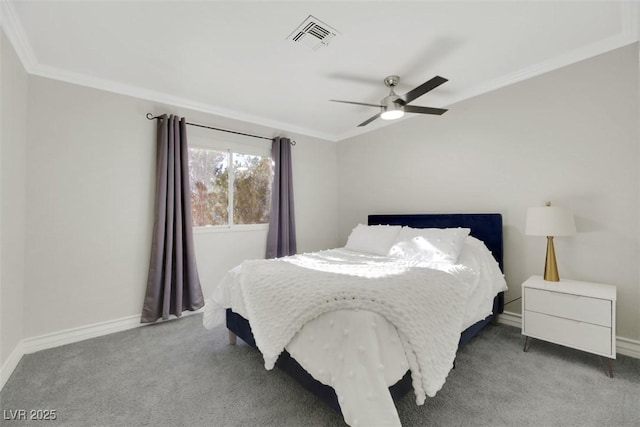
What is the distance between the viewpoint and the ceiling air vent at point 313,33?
6.43 ft

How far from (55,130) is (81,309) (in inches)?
65.4

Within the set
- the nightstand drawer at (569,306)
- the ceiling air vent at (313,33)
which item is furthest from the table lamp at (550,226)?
the ceiling air vent at (313,33)

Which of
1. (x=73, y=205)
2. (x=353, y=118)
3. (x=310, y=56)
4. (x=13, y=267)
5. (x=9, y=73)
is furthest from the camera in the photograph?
(x=353, y=118)

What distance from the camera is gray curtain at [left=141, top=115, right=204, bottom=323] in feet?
9.43

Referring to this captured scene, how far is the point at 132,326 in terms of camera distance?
2.82 metres

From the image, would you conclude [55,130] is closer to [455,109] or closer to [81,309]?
[81,309]

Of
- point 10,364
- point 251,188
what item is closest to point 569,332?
point 251,188

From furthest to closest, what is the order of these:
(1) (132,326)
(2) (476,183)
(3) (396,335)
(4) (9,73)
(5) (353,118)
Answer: (5) (353,118)
(2) (476,183)
(1) (132,326)
(4) (9,73)
(3) (396,335)

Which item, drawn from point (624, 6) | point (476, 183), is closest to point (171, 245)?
point (476, 183)

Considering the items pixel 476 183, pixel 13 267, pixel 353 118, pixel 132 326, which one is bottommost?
pixel 132 326

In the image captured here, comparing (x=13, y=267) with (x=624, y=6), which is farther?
(x=13, y=267)

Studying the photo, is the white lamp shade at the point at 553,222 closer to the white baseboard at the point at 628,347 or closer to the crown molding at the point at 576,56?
the white baseboard at the point at 628,347

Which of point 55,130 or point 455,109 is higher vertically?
point 455,109

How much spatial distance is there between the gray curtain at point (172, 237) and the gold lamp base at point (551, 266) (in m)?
3.44
